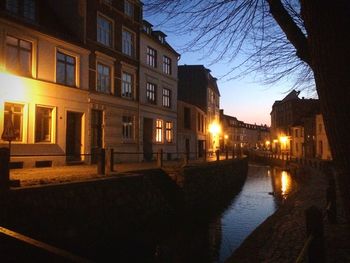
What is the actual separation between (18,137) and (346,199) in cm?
1675

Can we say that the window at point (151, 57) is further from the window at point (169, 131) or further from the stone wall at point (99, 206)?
the stone wall at point (99, 206)

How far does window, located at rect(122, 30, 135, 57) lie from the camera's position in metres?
27.1

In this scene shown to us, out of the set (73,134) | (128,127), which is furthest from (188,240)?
(128,127)

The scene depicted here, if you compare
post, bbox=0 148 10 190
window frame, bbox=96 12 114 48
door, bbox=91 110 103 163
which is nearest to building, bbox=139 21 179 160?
window frame, bbox=96 12 114 48

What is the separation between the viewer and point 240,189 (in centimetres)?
3200

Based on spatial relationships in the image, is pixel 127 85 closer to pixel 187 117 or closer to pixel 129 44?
pixel 129 44

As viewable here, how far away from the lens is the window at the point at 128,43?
88.8 ft

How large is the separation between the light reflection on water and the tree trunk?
940cm

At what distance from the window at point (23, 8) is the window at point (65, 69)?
7.57 feet

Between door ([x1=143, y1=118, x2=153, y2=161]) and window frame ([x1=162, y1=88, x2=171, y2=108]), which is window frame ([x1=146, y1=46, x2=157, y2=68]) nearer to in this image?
window frame ([x1=162, y1=88, x2=171, y2=108])

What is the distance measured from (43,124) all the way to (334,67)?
58.6ft

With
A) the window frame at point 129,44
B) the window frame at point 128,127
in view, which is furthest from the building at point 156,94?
the window frame at point 129,44

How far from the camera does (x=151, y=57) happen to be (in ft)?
102

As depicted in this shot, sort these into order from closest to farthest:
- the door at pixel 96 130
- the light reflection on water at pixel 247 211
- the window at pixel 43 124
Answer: the light reflection on water at pixel 247 211
the window at pixel 43 124
the door at pixel 96 130
